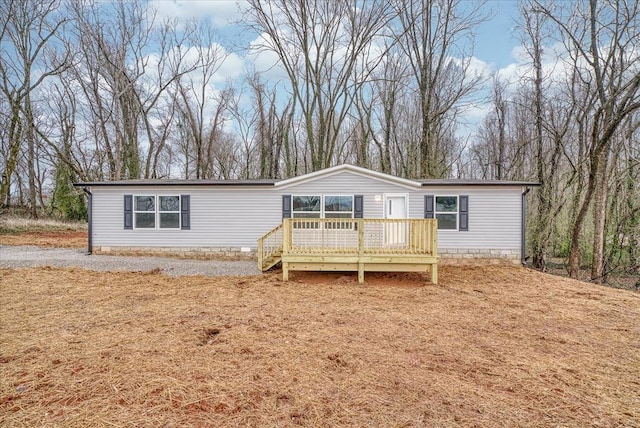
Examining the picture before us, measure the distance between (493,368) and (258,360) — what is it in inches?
98.7

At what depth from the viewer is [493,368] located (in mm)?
3447

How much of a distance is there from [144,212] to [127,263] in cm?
201

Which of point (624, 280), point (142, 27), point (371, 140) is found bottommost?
point (624, 280)

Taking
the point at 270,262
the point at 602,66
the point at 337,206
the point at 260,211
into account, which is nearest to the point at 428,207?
the point at 337,206

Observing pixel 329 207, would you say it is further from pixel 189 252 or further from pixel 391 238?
pixel 189 252

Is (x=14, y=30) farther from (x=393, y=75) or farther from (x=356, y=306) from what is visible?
(x=356, y=306)

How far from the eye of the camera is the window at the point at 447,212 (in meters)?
10.5

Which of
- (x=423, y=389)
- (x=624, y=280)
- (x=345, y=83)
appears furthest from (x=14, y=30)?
(x=624, y=280)

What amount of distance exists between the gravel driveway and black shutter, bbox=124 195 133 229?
109cm

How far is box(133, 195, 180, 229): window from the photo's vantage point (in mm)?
10891

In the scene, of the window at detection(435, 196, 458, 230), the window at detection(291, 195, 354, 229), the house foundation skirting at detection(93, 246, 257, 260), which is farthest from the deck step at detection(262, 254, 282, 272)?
the window at detection(435, 196, 458, 230)

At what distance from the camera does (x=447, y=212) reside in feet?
34.5

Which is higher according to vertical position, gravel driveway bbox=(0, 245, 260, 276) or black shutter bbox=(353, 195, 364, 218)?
black shutter bbox=(353, 195, 364, 218)

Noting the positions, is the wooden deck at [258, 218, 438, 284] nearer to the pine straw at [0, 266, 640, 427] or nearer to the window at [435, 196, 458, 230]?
the pine straw at [0, 266, 640, 427]
